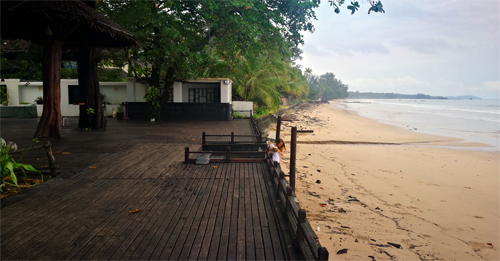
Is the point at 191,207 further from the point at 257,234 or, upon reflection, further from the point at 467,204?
the point at 467,204

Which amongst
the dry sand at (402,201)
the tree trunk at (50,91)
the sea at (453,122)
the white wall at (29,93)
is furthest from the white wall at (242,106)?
the white wall at (29,93)

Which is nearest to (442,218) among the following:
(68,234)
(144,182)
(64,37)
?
(144,182)

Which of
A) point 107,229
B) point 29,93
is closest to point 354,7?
point 107,229

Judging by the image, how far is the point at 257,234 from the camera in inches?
144

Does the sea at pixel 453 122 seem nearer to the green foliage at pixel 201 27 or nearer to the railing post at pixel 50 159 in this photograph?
the green foliage at pixel 201 27

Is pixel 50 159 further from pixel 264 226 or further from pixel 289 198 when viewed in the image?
pixel 289 198

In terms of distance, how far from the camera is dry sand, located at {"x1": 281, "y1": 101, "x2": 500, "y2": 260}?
5016 millimetres

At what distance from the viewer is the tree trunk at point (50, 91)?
10.0 m

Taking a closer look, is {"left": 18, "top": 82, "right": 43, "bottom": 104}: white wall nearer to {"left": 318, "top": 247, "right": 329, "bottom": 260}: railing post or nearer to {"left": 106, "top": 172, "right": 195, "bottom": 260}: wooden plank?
{"left": 106, "top": 172, "right": 195, "bottom": 260}: wooden plank

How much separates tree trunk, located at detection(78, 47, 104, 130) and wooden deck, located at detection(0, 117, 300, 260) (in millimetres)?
6764

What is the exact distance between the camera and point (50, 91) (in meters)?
10.1

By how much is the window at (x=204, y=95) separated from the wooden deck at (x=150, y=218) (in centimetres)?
1239

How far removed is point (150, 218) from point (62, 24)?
840cm

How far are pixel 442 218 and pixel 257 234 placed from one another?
4588 mm
